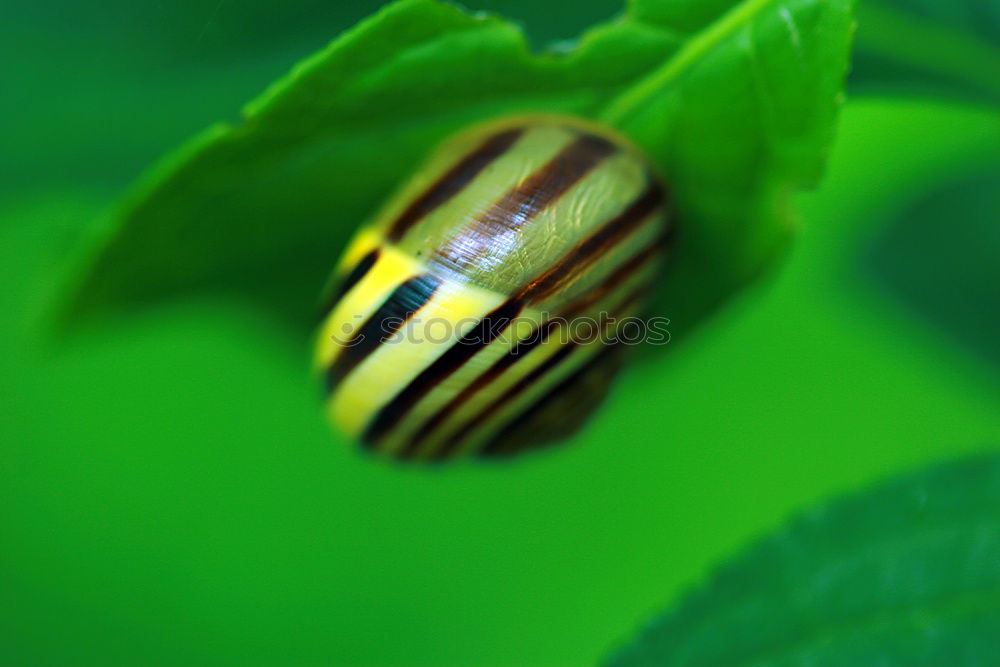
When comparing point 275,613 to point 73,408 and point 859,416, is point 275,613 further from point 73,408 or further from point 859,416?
point 859,416

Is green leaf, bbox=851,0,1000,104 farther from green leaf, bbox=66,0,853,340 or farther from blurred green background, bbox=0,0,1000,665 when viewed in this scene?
blurred green background, bbox=0,0,1000,665

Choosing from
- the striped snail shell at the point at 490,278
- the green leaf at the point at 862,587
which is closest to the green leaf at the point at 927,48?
the striped snail shell at the point at 490,278

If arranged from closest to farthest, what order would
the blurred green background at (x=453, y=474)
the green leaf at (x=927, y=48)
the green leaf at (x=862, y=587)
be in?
the green leaf at (x=862, y=587)
the green leaf at (x=927, y=48)
the blurred green background at (x=453, y=474)

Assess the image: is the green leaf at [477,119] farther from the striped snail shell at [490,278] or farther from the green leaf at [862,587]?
the green leaf at [862,587]

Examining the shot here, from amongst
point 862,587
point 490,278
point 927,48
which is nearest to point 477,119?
point 490,278

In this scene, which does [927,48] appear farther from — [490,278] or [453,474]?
[453,474]

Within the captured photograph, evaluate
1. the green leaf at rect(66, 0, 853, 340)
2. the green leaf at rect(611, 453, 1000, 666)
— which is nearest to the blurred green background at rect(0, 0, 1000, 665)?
the green leaf at rect(66, 0, 853, 340)
